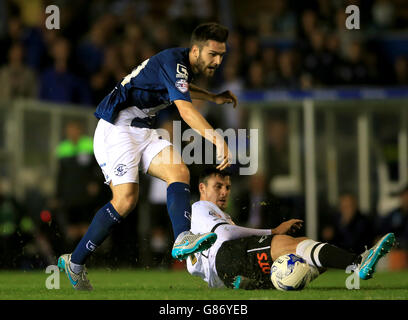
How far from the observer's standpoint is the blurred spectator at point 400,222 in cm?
1109

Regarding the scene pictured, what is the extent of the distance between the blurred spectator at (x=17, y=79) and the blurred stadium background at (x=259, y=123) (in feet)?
0.05

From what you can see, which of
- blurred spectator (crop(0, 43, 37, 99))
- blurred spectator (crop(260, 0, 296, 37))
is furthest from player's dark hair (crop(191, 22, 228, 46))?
blurred spectator (crop(260, 0, 296, 37))

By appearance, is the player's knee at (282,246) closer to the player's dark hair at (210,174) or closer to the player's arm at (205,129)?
the player's dark hair at (210,174)

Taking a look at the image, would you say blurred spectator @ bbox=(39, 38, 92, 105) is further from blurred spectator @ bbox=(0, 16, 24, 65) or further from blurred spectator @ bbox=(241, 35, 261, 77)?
blurred spectator @ bbox=(241, 35, 261, 77)

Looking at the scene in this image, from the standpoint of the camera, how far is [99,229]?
6.57 meters

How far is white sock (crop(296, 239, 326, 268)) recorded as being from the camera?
6.31 meters

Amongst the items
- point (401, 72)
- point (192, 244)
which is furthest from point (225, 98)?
point (401, 72)

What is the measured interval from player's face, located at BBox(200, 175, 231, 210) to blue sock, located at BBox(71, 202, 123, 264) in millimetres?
804

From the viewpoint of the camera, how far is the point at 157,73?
21.4 feet

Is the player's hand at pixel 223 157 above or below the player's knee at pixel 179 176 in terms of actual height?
above

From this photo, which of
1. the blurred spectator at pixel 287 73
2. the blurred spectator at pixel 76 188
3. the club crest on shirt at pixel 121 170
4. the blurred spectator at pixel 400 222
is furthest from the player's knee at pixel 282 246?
the blurred spectator at pixel 287 73

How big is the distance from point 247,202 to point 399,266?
2.04m
